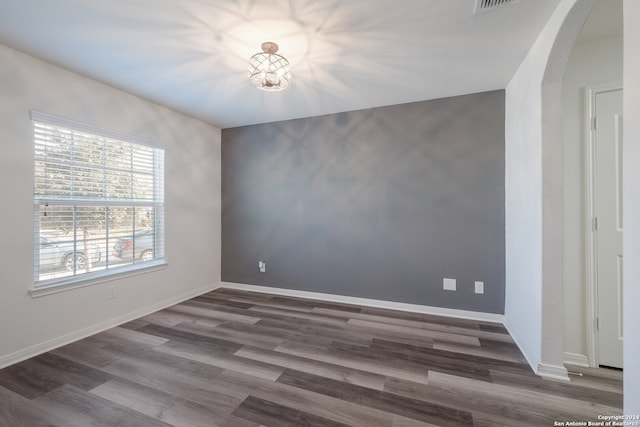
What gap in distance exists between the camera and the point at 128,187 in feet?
9.62

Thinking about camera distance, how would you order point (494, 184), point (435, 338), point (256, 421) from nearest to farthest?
point (256, 421), point (435, 338), point (494, 184)

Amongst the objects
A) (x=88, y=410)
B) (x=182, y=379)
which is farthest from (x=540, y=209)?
(x=88, y=410)

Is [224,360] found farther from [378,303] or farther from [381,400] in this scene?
[378,303]

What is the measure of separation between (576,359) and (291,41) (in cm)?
326

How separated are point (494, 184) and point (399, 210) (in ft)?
3.32

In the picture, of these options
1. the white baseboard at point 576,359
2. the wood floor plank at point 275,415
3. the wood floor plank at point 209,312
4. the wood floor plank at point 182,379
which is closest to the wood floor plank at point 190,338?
the wood floor plank at point 182,379

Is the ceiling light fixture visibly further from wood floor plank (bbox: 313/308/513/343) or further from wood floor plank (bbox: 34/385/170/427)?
wood floor plank (bbox: 313/308/513/343)

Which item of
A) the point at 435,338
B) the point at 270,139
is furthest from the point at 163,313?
the point at 435,338

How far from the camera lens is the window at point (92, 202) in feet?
7.43

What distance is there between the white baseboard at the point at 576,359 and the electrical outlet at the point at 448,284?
103 centimetres

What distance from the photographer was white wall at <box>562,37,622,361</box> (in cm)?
198

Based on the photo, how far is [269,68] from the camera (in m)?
2.00

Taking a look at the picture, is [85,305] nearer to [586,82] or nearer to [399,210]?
[399,210]

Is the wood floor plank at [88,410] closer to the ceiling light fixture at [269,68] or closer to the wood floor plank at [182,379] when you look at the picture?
the wood floor plank at [182,379]
